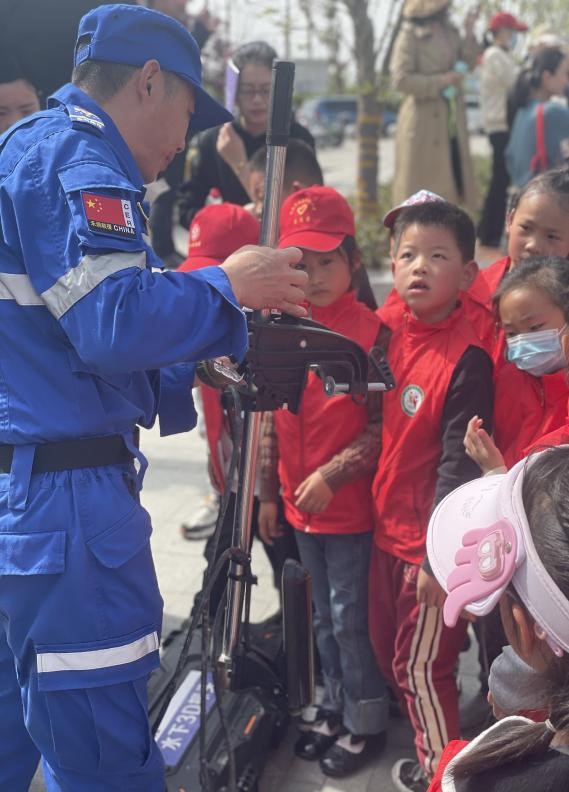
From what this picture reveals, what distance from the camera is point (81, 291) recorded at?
1563 millimetres

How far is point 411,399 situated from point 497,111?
20.1 feet

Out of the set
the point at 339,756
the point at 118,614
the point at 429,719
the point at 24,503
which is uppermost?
the point at 24,503

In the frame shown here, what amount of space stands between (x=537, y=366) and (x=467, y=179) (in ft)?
16.8

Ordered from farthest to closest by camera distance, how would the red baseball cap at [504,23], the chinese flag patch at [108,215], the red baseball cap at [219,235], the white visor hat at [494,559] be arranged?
the red baseball cap at [504,23]
the red baseball cap at [219,235]
the chinese flag patch at [108,215]
the white visor hat at [494,559]

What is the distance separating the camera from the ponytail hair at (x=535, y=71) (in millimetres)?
5832

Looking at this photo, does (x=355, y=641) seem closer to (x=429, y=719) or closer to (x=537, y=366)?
(x=429, y=719)

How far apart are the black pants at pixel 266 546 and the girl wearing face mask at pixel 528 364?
2.03ft

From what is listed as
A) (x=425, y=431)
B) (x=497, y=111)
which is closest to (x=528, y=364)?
(x=425, y=431)

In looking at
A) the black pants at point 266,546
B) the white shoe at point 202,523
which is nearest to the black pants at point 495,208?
the white shoe at point 202,523

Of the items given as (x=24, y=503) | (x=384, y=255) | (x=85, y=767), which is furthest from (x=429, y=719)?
(x=384, y=255)

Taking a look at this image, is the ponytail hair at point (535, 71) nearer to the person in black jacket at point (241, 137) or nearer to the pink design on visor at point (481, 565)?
the person in black jacket at point (241, 137)

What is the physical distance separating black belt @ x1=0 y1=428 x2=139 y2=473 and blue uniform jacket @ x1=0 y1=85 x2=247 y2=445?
25 millimetres

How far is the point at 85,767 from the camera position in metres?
1.83

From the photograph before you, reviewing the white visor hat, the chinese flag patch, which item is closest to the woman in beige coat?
the chinese flag patch
